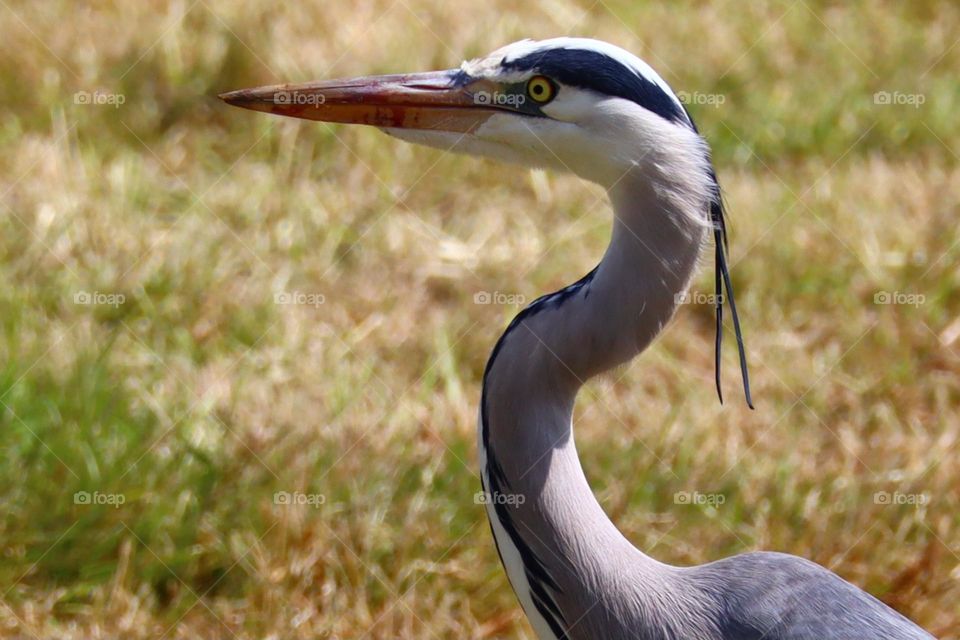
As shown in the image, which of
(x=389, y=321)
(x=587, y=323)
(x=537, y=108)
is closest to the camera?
(x=587, y=323)

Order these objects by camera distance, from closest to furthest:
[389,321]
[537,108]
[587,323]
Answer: [587,323]
[537,108]
[389,321]

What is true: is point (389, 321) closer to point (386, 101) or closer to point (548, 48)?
point (386, 101)

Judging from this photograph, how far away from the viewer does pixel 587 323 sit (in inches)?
82.7

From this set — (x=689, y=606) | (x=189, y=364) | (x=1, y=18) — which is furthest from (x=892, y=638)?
(x=1, y=18)

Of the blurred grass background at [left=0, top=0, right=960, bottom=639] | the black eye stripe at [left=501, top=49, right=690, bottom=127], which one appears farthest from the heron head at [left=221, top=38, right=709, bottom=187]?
the blurred grass background at [left=0, top=0, right=960, bottom=639]

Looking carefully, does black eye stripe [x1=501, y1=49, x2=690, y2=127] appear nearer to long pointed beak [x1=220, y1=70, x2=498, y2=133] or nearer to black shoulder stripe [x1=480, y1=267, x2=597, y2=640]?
long pointed beak [x1=220, y1=70, x2=498, y2=133]

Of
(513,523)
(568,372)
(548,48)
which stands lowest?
(513,523)

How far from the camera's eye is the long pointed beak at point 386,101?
2279mm

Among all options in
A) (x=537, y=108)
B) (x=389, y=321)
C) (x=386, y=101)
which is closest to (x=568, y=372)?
(x=537, y=108)

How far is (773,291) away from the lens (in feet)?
13.9

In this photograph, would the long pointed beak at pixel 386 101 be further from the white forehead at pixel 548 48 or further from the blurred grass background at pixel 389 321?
the blurred grass background at pixel 389 321

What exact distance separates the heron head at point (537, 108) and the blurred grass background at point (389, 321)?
2.57 feet

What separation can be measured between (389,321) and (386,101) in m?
1.81

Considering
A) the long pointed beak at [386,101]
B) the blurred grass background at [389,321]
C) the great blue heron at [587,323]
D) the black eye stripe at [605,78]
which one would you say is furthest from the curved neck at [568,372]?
the blurred grass background at [389,321]
